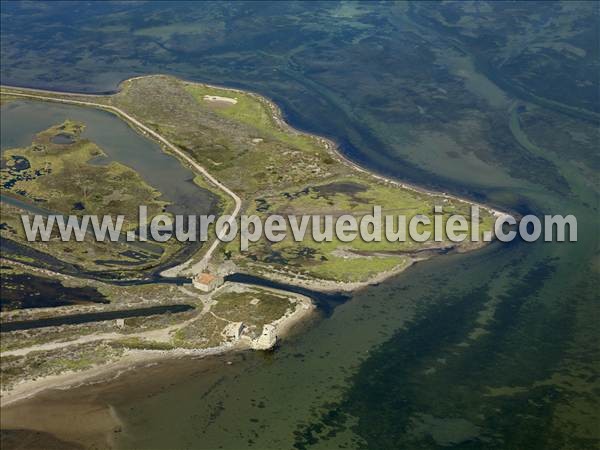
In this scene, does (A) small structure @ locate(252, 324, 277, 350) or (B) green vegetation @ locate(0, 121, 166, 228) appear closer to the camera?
(A) small structure @ locate(252, 324, 277, 350)

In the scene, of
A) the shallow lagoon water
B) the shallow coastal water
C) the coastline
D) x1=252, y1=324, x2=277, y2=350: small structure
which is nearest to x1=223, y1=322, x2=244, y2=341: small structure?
the coastline

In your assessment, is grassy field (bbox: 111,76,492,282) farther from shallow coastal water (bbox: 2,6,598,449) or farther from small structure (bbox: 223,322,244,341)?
small structure (bbox: 223,322,244,341)

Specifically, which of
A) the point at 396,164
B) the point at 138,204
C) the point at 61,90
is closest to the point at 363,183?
the point at 396,164

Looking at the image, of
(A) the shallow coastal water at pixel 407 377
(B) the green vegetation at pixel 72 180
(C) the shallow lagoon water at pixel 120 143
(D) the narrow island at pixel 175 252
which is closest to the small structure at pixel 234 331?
(D) the narrow island at pixel 175 252

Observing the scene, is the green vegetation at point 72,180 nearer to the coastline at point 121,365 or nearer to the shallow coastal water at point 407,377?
the coastline at point 121,365

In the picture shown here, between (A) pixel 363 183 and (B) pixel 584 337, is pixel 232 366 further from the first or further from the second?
(A) pixel 363 183

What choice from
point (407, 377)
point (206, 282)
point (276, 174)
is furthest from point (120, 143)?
point (407, 377)

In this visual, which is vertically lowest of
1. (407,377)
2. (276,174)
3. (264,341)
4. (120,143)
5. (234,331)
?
(407,377)

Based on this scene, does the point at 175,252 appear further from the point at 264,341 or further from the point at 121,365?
the point at 264,341
